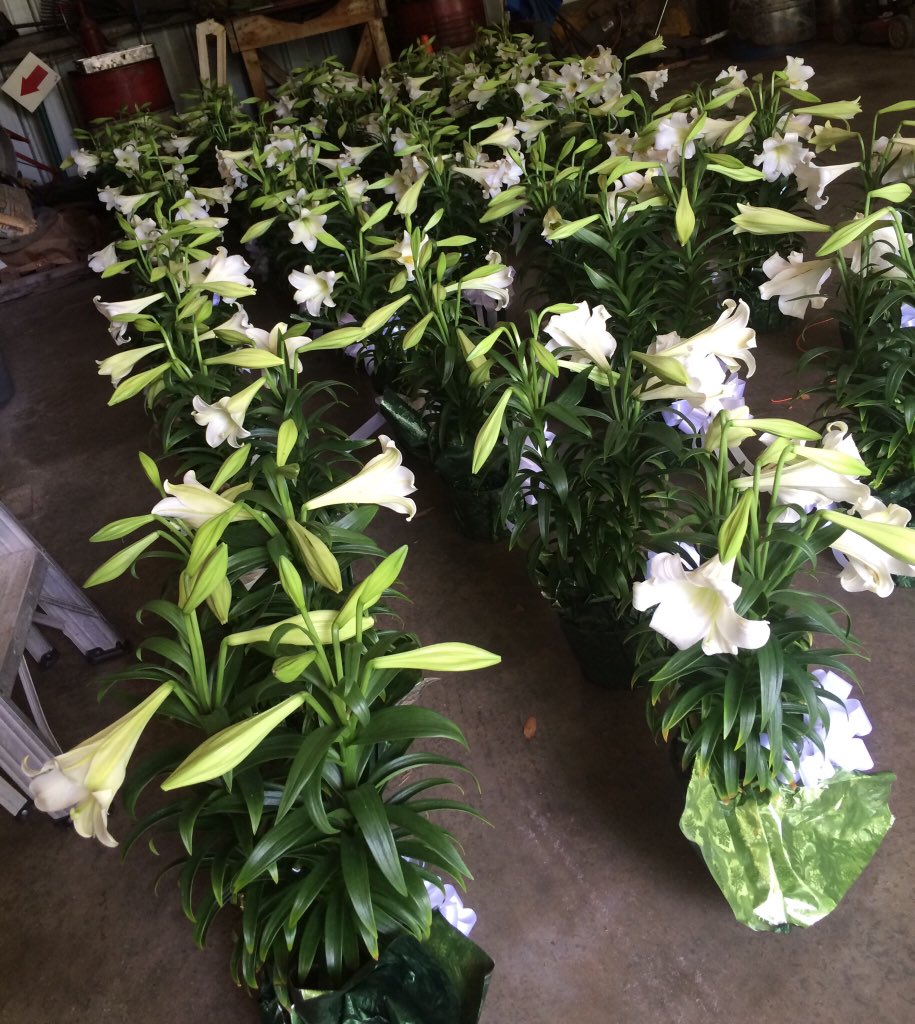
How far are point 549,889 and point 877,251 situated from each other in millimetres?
1488

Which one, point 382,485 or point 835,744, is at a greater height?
point 382,485

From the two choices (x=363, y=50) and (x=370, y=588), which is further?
(x=363, y=50)

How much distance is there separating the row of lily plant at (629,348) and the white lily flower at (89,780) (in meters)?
0.63

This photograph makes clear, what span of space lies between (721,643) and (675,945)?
666mm

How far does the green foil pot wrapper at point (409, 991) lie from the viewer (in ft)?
3.76

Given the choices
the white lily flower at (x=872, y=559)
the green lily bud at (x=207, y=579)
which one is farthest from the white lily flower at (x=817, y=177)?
the green lily bud at (x=207, y=579)

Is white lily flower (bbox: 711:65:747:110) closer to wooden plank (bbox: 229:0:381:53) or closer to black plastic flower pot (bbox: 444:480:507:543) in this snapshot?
black plastic flower pot (bbox: 444:480:507:543)

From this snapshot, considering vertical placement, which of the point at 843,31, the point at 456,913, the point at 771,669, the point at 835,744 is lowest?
the point at 456,913

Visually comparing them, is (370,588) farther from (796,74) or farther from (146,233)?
(796,74)

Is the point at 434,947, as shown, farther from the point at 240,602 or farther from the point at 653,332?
the point at 653,332

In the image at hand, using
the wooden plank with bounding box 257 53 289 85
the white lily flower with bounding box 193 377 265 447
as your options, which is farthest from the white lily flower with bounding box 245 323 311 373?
the wooden plank with bounding box 257 53 289 85

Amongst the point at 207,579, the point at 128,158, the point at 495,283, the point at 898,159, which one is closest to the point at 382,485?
the point at 207,579

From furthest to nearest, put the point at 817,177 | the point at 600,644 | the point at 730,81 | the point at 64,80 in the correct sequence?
1. the point at 64,80
2. the point at 730,81
3. the point at 817,177
4. the point at 600,644

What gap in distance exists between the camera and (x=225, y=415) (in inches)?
63.1
